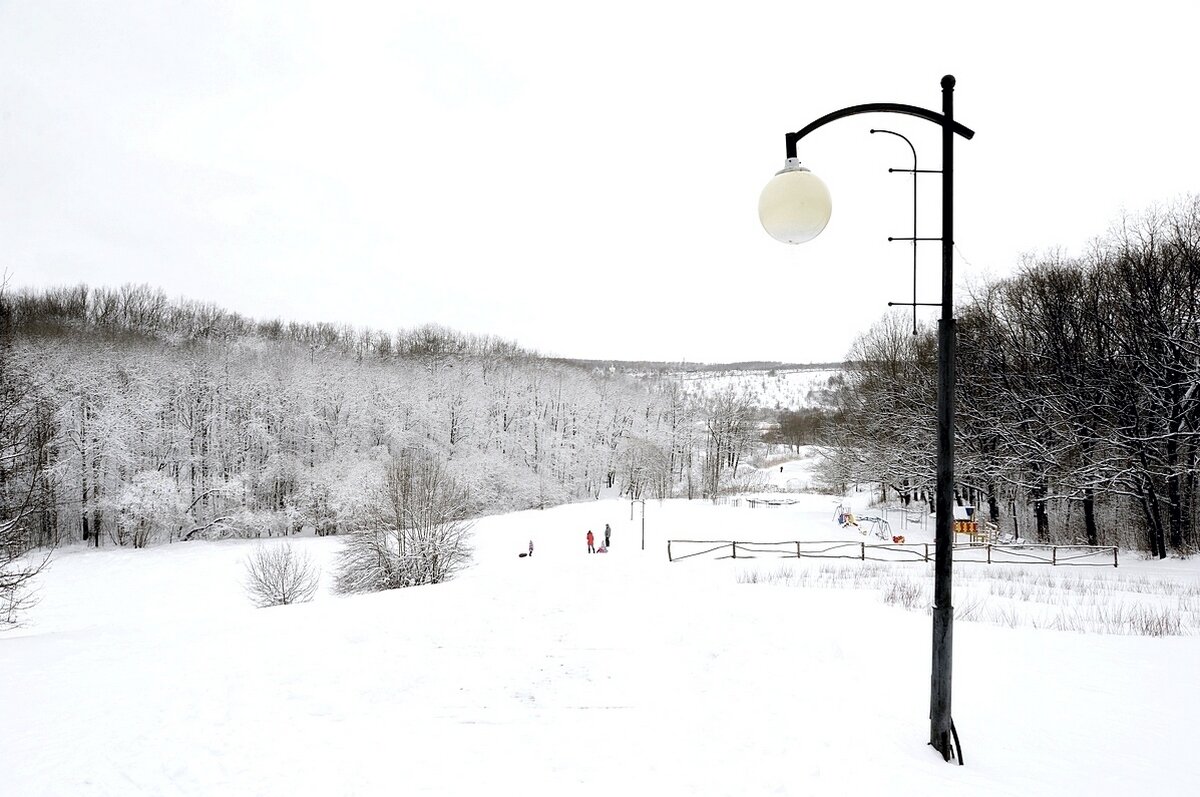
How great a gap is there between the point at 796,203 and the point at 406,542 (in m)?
25.8

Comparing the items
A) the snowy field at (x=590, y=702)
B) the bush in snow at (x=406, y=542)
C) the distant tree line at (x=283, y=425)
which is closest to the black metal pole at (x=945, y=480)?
the snowy field at (x=590, y=702)

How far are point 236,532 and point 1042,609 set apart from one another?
171 feet

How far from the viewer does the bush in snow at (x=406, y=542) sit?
26.0m

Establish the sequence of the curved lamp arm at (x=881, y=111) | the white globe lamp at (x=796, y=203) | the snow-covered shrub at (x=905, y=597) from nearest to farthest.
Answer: the white globe lamp at (x=796, y=203), the curved lamp arm at (x=881, y=111), the snow-covered shrub at (x=905, y=597)

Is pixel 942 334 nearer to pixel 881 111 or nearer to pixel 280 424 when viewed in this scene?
pixel 881 111

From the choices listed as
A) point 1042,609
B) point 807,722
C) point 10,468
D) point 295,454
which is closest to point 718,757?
point 807,722

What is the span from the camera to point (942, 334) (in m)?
5.16

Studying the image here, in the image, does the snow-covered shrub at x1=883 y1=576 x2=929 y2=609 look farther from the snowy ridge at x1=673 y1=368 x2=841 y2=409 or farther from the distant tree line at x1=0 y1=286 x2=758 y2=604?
the snowy ridge at x1=673 y1=368 x2=841 y2=409

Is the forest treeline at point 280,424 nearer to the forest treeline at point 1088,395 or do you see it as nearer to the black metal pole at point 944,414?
the black metal pole at point 944,414

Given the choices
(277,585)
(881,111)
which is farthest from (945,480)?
(277,585)

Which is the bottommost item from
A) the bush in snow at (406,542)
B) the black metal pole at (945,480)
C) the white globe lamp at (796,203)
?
the bush in snow at (406,542)

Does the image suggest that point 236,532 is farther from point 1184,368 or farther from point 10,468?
point 1184,368

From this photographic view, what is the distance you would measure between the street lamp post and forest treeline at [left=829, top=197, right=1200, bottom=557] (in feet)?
86.1

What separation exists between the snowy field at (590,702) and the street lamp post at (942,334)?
1.63 ft
